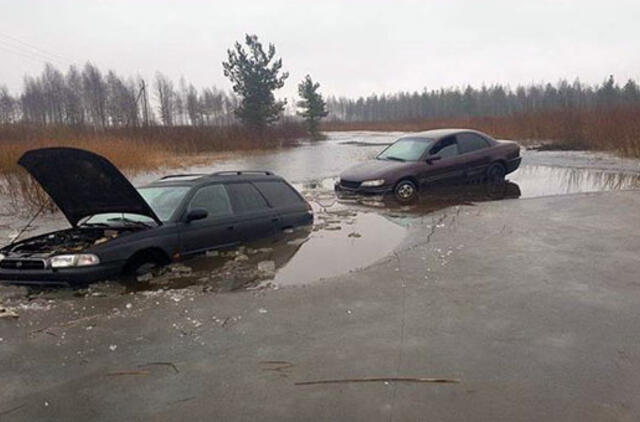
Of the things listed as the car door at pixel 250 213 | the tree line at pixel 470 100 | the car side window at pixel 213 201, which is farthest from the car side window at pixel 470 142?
the tree line at pixel 470 100

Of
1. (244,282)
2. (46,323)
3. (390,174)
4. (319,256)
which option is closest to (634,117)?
(390,174)

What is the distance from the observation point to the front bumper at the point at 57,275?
5.45m

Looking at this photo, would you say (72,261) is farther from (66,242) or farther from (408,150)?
(408,150)

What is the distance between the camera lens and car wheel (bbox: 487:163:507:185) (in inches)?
539

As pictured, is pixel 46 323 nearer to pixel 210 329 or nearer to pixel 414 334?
pixel 210 329

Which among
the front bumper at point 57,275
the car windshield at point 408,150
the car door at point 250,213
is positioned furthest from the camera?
the car windshield at point 408,150

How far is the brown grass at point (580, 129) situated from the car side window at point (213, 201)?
2013 cm

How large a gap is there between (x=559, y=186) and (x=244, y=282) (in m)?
11.4

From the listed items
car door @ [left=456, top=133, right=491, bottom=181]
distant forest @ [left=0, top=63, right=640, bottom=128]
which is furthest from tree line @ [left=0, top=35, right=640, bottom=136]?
car door @ [left=456, top=133, right=491, bottom=181]

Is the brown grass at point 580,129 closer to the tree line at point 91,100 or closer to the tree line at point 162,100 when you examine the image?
the tree line at point 162,100

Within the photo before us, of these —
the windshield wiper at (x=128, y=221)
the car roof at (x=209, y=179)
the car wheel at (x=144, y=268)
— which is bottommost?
the car wheel at (x=144, y=268)

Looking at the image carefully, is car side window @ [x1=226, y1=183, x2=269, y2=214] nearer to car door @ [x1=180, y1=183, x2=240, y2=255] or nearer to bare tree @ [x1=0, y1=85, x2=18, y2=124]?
car door @ [x1=180, y1=183, x2=240, y2=255]

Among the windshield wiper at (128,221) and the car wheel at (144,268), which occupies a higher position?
the windshield wiper at (128,221)

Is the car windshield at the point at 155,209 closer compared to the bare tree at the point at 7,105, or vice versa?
→ the car windshield at the point at 155,209
